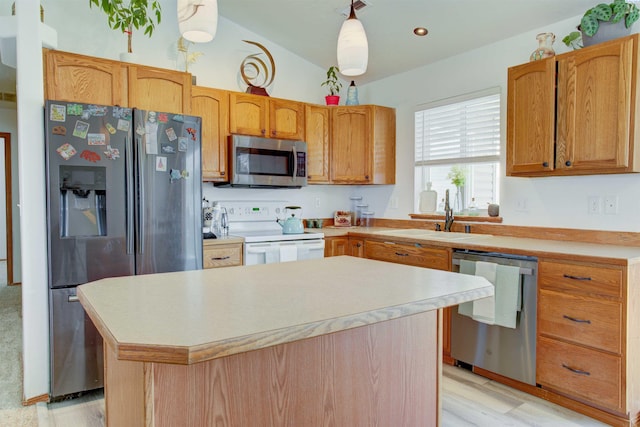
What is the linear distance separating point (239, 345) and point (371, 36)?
11.0ft

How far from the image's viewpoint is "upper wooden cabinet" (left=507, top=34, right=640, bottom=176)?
2365 millimetres

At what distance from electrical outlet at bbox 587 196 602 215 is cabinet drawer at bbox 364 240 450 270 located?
3.21 ft

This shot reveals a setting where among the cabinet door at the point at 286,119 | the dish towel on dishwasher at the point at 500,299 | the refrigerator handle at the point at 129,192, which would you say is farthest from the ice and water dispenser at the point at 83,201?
the dish towel on dishwasher at the point at 500,299

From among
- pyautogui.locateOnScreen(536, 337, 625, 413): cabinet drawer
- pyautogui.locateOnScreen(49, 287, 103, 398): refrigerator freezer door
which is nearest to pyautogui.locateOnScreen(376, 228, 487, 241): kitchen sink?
pyautogui.locateOnScreen(536, 337, 625, 413): cabinet drawer

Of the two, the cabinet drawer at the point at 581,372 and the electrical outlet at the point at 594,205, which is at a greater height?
the electrical outlet at the point at 594,205

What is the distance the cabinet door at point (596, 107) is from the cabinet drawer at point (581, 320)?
0.82 m

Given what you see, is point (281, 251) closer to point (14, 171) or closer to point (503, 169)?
point (503, 169)

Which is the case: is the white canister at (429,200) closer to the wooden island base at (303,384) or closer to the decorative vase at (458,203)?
the decorative vase at (458,203)

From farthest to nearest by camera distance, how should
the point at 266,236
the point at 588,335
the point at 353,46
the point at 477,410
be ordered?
the point at 266,236 → the point at 477,410 → the point at 588,335 → the point at 353,46

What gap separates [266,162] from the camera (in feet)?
12.3

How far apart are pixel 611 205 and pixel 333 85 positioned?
9.22 feet

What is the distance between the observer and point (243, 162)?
361 centimetres

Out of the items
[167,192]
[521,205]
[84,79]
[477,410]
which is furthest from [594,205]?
[84,79]

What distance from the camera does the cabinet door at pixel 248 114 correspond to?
3625 mm
